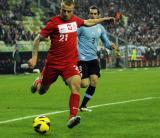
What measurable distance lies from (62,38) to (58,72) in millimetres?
676

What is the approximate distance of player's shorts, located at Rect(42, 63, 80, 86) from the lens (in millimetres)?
10867

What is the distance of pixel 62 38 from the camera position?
35.8 ft

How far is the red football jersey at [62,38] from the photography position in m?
10.8

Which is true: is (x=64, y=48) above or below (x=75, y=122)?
above

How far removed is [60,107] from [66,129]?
15.6 feet

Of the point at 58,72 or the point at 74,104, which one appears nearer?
the point at 74,104

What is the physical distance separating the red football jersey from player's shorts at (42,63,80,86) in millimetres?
100

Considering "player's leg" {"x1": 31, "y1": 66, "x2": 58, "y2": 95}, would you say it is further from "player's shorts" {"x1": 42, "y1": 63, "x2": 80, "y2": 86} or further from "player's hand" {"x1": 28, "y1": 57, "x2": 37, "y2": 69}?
"player's hand" {"x1": 28, "y1": 57, "x2": 37, "y2": 69}

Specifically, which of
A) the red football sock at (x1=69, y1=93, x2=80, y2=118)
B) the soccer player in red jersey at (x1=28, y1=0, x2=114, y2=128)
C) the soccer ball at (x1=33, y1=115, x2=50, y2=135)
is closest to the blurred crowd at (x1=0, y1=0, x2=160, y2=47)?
the soccer player in red jersey at (x1=28, y1=0, x2=114, y2=128)

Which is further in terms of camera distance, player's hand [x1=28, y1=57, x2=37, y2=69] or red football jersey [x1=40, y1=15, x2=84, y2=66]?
red football jersey [x1=40, y1=15, x2=84, y2=66]

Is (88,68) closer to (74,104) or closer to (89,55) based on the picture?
(89,55)

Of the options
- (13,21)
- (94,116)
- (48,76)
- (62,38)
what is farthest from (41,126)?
(13,21)

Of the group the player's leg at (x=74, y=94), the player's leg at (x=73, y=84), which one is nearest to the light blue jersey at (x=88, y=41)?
the player's leg at (x=73, y=84)

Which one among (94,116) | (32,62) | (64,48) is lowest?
(94,116)
